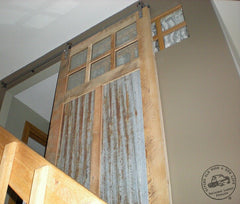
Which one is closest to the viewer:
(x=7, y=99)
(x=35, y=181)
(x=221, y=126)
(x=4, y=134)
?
(x=35, y=181)

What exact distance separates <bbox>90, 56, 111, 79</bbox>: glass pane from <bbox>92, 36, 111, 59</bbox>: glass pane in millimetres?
118

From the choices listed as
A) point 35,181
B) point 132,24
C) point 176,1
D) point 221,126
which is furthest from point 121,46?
point 35,181

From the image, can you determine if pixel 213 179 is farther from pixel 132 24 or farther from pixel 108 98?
pixel 132 24

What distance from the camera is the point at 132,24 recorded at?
2.41 m

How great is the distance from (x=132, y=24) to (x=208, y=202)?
5.43 ft

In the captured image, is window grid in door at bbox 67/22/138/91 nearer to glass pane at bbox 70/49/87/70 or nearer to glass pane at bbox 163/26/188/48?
glass pane at bbox 70/49/87/70

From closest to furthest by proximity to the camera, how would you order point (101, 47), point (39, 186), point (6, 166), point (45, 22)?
point (39, 186) → point (6, 166) → point (101, 47) → point (45, 22)

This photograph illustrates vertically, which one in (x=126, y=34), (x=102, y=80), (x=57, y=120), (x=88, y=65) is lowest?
(x=57, y=120)

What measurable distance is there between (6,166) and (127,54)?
1418 millimetres

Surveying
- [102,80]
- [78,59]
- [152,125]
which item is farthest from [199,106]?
[78,59]

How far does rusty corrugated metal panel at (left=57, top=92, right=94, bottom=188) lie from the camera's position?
71.6 inches

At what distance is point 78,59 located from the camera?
2635mm

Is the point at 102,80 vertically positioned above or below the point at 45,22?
below

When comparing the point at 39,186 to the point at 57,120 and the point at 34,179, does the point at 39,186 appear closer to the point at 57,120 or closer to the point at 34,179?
the point at 34,179
